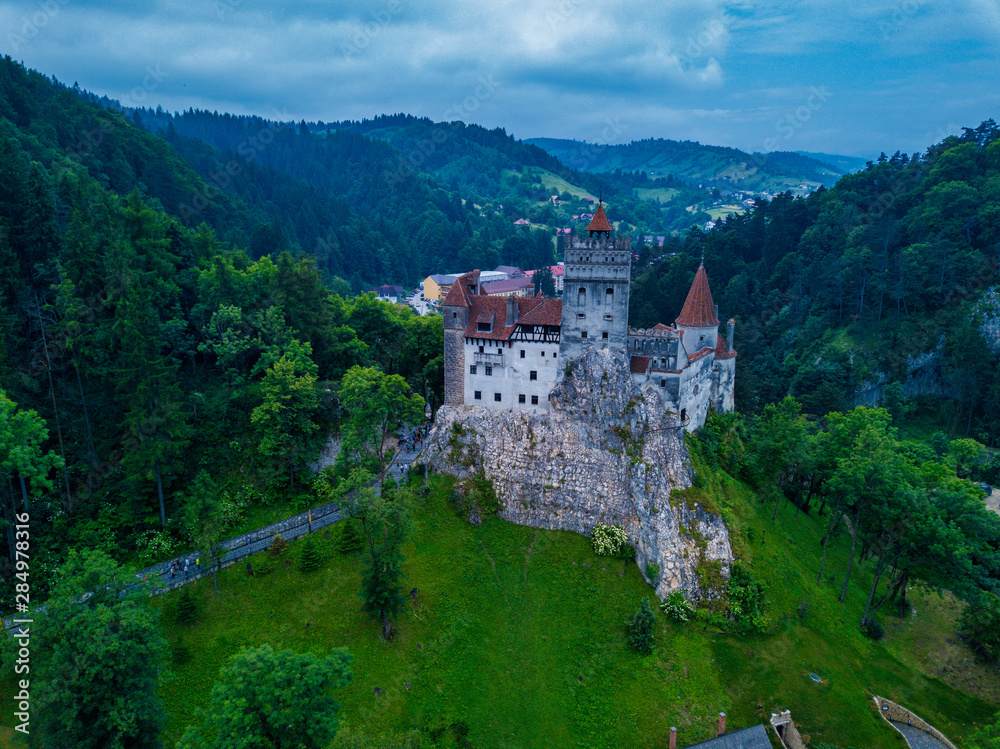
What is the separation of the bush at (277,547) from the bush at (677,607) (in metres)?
28.6

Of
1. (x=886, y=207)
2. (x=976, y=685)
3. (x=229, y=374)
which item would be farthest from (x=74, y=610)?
(x=886, y=207)

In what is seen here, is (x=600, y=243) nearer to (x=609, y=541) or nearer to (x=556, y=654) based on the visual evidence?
(x=609, y=541)

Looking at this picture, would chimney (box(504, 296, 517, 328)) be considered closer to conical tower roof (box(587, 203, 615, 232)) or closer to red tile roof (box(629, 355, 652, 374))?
conical tower roof (box(587, 203, 615, 232))

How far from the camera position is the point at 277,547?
44875 millimetres

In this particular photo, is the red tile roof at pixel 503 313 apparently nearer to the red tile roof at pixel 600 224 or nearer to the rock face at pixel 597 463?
the rock face at pixel 597 463

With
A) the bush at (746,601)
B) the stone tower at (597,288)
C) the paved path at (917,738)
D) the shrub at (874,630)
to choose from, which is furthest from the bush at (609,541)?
the paved path at (917,738)

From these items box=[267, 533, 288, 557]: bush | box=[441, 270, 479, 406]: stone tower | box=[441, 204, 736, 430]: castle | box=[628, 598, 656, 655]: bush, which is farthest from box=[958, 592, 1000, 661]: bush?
box=[267, 533, 288, 557]: bush

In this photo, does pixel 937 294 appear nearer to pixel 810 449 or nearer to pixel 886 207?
pixel 886 207

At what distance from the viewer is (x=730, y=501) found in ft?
164

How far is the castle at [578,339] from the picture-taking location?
164 feet

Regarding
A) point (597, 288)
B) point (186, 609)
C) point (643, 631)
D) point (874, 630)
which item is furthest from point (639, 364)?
point (186, 609)

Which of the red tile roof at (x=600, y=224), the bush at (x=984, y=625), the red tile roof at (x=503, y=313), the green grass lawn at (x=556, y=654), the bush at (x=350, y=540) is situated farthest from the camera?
the red tile roof at (x=503, y=313)

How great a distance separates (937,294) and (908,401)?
17113 millimetres

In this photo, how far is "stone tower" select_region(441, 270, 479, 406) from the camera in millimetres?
54188
